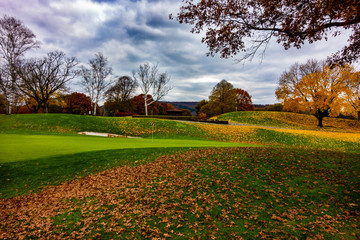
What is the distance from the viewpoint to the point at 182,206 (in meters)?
5.96

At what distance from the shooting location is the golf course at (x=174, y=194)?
4.91 metres

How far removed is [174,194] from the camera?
6.76m

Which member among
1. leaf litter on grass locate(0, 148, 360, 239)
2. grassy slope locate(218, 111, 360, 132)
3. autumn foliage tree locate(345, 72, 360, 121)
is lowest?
leaf litter on grass locate(0, 148, 360, 239)

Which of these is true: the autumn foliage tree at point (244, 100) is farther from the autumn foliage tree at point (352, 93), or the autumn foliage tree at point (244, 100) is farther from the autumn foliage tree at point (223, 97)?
the autumn foliage tree at point (352, 93)

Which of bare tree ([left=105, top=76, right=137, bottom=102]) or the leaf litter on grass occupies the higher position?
bare tree ([left=105, top=76, right=137, bottom=102])

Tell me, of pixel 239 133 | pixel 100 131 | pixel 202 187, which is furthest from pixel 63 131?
pixel 239 133

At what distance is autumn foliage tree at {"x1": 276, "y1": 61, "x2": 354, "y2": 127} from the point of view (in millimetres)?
34894

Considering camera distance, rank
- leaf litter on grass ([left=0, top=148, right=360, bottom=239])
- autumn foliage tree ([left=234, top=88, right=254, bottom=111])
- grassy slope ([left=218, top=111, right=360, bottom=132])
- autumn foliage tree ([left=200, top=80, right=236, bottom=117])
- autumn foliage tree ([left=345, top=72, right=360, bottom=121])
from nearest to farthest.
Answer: leaf litter on grass ([left=0, top=148, right=360, bottom=239]), autumn foliage tree ([left=345, top=72, right=360, bottom=121]), grassy slope ([left=218, top=111, right=360, bottom=132]), autumn foliage tree ([left=200, top=80, right=236, bottom=117]), autumn foliage tree ([left=234, top=88, right=254, bottom=111])

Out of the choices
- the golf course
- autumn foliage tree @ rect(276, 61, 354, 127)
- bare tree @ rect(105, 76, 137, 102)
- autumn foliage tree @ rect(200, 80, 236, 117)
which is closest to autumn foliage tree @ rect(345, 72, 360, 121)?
autumn foliage tree @ rect(276, 61, 354, 127)

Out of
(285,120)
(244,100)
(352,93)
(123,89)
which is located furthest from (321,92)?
(123,89)

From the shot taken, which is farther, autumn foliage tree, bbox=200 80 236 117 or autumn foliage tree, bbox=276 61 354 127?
autumn foliage tree, bbox=200 80 236 117

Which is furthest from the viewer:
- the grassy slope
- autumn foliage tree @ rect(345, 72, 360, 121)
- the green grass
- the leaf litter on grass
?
the grassy slope

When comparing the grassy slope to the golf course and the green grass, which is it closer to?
the golf course

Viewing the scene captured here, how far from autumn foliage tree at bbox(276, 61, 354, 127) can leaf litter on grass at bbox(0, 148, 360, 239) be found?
109 feet
